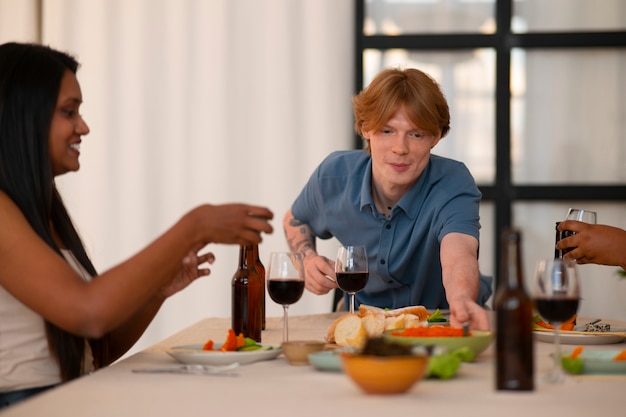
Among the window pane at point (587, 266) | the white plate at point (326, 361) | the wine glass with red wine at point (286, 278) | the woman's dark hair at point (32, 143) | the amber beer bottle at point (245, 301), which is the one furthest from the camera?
the window pane at point (587, 266)

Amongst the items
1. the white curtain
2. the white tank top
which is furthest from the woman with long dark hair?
the white curtain

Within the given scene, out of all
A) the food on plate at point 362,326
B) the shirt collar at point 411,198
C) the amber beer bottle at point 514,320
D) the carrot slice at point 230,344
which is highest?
the shirt collar at point 411,198

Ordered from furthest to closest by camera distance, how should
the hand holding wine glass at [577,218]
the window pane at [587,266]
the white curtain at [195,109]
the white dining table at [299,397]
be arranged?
the white curtain at [195,109] < the window pane at [587,266] < the hand holding wine glass at [577,218] < the white dining table at [299,397]

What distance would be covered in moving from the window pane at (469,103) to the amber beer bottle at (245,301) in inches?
102

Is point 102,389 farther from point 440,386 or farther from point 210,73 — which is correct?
point 210,73

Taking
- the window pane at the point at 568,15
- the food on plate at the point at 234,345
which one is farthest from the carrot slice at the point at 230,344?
the window pane at the point at 568,15

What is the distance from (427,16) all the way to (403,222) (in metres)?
2.05

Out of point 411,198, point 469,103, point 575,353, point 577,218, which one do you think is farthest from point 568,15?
point 575,353

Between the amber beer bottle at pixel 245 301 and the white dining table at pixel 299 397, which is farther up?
the amber beer bottle at pixel 245 301

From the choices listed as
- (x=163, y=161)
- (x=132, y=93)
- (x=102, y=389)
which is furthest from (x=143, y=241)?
(x=102, y=389)

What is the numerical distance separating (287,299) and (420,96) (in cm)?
103

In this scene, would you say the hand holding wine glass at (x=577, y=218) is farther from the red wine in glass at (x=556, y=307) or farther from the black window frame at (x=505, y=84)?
the black window frame at (x=505, y=84)

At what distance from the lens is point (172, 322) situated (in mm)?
4707

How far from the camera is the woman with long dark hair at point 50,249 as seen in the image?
165cm
